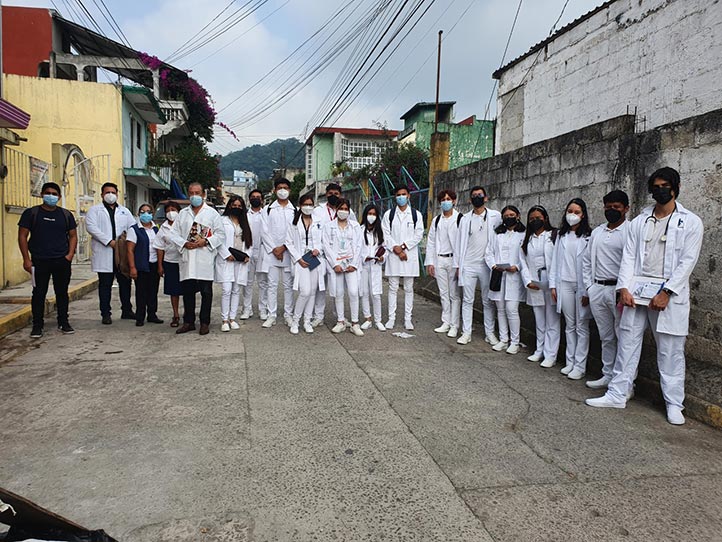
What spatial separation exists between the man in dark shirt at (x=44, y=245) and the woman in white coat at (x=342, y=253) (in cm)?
324

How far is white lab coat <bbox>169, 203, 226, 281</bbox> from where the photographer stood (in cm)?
659

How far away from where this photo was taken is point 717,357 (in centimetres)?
440

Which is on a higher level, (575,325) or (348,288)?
(348,288)

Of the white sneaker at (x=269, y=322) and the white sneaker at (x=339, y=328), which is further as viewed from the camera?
the white sneaker at (x=269, y=322)

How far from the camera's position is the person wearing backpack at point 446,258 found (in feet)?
23.8

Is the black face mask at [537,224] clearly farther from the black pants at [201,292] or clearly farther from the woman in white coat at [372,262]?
the black pants at [201,292]

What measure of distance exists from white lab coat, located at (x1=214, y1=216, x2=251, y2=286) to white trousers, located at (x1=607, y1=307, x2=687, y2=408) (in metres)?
4.71

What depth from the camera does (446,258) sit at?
7.33 metres

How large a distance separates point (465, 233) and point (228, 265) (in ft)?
10.4

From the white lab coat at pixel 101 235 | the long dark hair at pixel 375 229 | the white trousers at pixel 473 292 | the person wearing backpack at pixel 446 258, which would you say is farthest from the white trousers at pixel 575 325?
the white lab coat at pixel 101 235

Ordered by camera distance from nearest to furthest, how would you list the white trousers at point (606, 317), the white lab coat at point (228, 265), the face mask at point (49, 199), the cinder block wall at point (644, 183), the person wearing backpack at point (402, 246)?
1. the cinder block wall at point (644, 183)
2. the white trousers at point (606, 317)
3. the face mask at point (49, 199)
4. the white lab coat at point (228, 265)
5. the person wearing backpack at point (402, 246)

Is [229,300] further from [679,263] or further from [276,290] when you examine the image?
[679,263]

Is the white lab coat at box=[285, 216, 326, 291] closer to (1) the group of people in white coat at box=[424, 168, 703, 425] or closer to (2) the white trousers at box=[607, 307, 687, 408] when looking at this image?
(1) the group of people in white coat at box=[424, 168, 703, 425]

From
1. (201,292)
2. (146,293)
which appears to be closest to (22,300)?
(146,293)
